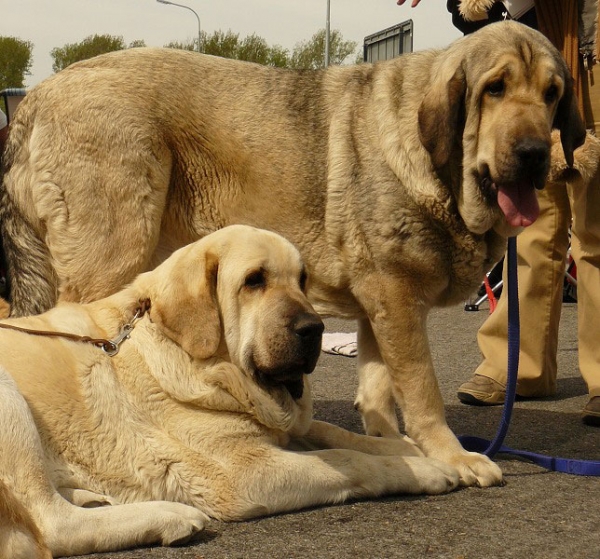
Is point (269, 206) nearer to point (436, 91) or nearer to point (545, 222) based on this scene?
point (436, 91)

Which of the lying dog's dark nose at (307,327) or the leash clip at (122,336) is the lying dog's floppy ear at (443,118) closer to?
the lying dog's dark nose at (307,327)

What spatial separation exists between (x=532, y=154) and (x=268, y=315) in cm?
130

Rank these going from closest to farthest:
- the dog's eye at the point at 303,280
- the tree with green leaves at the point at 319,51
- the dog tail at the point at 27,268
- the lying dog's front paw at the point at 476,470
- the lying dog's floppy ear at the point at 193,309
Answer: the lying dog's floppy ear at the point at 193,309 < the dog's eye at the point at 303,280 < the lying dog's front paw at the point at 476,470 < the dog tail at the point at 27,268 < the tree with green leaves at the point at 319,51

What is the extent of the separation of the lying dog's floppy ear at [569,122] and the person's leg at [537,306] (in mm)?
1056

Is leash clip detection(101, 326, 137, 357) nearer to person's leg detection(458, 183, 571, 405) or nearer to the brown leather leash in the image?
the brown leather leash

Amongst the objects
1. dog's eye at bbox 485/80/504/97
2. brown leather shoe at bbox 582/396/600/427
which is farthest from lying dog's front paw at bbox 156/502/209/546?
brown leather shoe at bbox 582/396/600/427

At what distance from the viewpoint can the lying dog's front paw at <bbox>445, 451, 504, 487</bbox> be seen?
3758 millimetres

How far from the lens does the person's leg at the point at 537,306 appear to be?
547 cm

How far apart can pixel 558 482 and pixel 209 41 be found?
151 feet

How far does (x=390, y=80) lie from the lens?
14.7 ft

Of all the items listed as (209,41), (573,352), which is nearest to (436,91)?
(573,352)

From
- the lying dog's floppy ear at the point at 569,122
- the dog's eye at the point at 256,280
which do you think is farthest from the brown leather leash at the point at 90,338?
the lying dog's floppy ear at the point at 569,122

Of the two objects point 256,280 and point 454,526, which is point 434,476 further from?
point 256,280

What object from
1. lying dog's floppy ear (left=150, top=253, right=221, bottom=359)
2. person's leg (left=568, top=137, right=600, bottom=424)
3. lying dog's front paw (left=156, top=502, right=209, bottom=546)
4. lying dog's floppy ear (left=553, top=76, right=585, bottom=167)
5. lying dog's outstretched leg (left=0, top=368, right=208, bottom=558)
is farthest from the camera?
person's leg (left=568, top=137, right=600, bottom=424)
